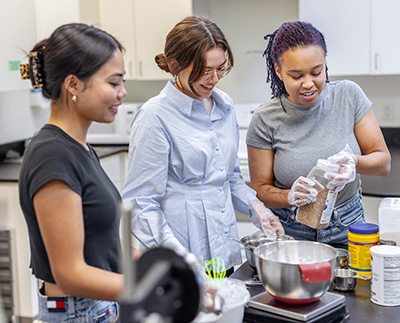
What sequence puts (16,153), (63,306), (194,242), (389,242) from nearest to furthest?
(63,306) → (389,242) → (194,242) → (16,153)

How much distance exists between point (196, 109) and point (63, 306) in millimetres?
797

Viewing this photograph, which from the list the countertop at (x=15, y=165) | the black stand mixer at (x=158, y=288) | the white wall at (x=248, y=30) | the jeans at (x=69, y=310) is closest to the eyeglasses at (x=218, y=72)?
the jeans at (x=69, y=310)

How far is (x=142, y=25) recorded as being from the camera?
12.1ft

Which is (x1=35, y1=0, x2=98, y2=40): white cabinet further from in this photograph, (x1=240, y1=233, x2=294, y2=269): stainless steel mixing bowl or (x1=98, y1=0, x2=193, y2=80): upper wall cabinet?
(x1=240, y1=233, x2=294, y2=269): stainless steel mixing bowl

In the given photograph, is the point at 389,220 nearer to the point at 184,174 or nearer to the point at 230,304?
the point at 184,174

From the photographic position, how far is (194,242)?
1.79 m

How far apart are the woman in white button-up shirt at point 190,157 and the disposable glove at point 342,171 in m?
0.23

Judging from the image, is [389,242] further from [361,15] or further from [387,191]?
[361,15]

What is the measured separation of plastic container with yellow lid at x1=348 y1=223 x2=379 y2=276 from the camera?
1542 millimetres

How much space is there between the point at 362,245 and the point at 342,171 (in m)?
0.27

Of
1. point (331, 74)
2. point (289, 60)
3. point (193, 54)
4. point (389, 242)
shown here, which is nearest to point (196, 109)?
point (193, 54)

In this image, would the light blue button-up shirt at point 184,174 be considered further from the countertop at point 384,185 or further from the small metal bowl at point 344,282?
the countertop at point 384,185

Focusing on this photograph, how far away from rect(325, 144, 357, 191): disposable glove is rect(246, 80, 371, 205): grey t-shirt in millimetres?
124

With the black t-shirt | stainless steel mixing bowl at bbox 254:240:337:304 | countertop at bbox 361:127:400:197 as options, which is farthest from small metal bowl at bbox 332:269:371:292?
countertop at bbox 361:127:400:197
